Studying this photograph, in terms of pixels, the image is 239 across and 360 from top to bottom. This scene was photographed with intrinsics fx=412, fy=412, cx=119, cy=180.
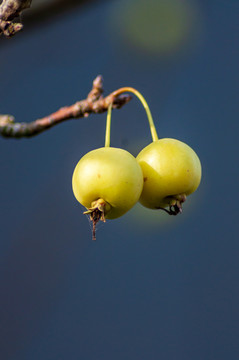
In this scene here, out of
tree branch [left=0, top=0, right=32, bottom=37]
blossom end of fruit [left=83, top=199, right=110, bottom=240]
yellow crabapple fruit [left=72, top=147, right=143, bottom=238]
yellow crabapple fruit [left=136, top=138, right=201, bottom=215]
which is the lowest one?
blossom end of fruit [left=83, top=199, right=110, bottom=240]

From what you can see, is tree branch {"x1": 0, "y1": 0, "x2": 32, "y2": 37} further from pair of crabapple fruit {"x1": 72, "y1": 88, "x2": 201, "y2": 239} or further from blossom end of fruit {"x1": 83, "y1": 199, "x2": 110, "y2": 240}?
blossom end of fruit {"x1": 83, "y1": 199, "x2": 110, "y2": 240}

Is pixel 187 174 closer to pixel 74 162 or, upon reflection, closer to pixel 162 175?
pixel 162 175

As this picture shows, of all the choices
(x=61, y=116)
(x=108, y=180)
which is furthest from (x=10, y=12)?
(x=108, y=180)

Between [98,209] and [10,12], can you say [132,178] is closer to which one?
[98,209]

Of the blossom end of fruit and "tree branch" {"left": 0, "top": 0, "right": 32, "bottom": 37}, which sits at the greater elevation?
"tree branch" {"left": 0, "top": 0, "right": 32, "bottom": 37}

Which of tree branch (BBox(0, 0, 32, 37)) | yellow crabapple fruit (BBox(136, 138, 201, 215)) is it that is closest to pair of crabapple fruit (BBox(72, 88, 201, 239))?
yellow crabapple fruit (BBox(136, 138, 201, 215))

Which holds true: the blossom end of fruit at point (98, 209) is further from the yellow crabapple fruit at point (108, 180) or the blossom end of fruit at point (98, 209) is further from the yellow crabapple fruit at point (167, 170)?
the yellow crabapple fruit at point (167, 170)
